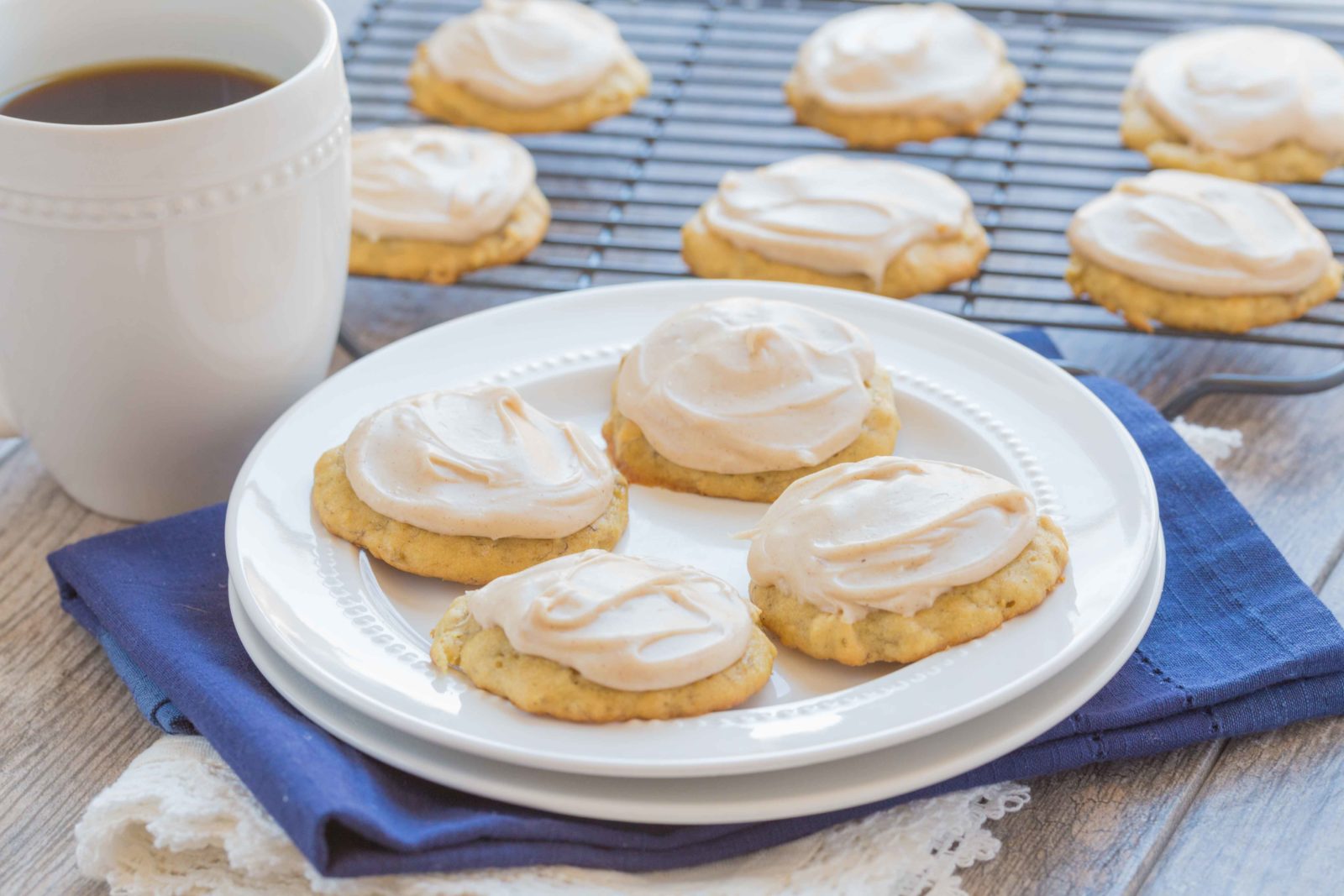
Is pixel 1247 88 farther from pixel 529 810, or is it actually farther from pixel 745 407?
pixel 529 810

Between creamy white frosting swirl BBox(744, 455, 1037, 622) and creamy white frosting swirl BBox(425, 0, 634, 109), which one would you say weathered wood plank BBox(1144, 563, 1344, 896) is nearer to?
creamy white frosting swirl BBox(744, 455, 1037, 622)

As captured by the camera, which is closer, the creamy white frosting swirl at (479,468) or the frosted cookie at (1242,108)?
the creamy white frosting swirl at (479,468)

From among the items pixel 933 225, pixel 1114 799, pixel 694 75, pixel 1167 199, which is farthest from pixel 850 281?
pixel 1114 799

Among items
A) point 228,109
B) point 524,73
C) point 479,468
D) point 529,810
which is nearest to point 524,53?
point 524,73

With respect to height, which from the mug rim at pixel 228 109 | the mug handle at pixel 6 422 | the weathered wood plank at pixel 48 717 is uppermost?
the mug rim at pixel 228 109

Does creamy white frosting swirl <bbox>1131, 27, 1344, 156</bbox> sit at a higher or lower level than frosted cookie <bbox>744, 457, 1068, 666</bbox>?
higher

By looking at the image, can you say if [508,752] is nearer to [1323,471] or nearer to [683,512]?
[683,512]

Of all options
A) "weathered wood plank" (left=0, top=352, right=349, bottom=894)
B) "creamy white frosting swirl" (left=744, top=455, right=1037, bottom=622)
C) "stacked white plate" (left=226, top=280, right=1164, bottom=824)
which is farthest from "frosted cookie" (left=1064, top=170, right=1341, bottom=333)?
"weathered wood plank" (left=0, top=352, right=349, bottom=894)

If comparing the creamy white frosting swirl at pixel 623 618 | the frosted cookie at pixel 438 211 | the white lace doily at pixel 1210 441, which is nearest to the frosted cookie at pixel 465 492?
the creamy white frosting swirl at pixel 623 618

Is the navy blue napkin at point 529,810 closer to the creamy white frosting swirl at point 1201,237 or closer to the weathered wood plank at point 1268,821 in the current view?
the weathered wood plank at point 1268,821
